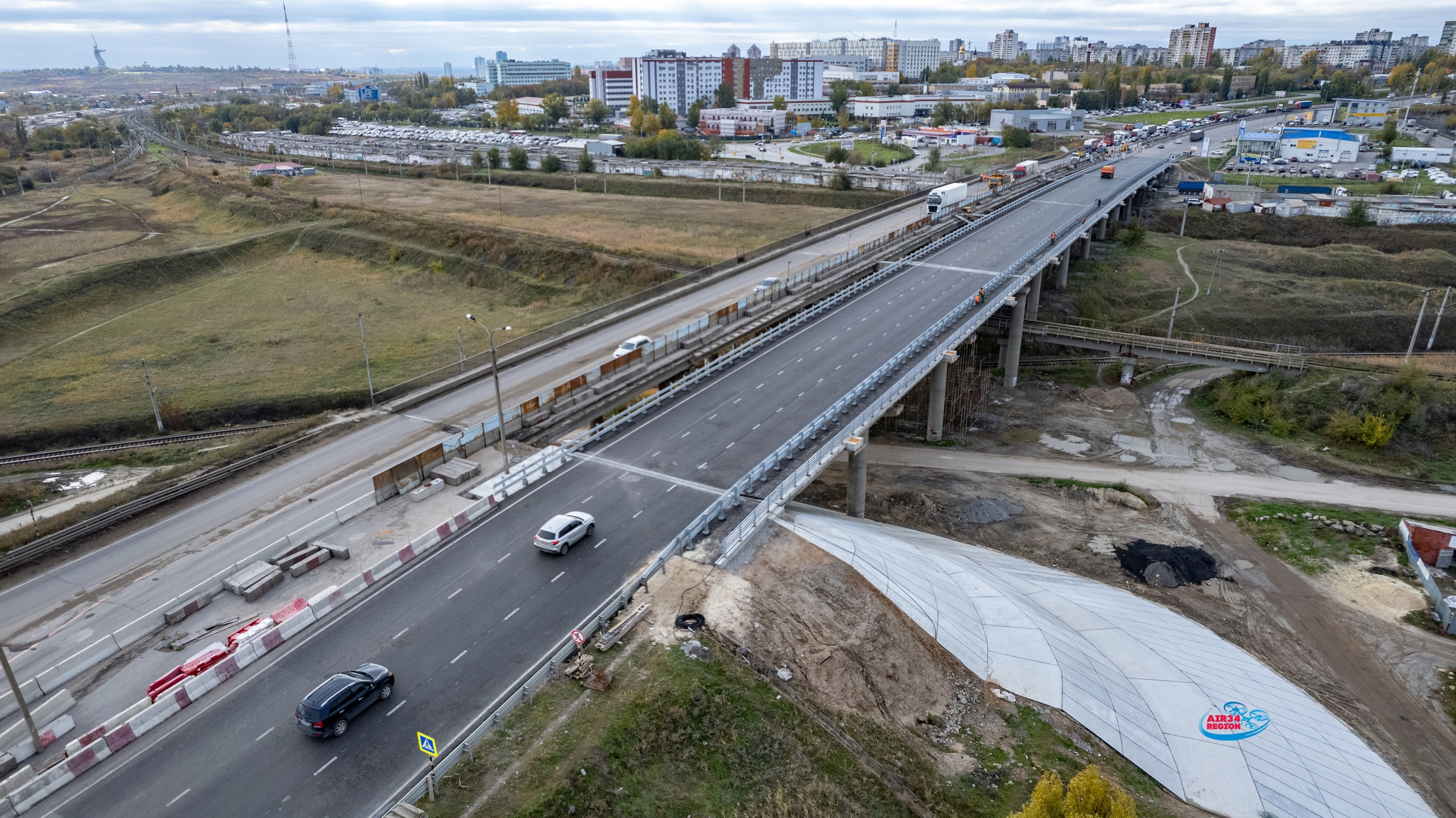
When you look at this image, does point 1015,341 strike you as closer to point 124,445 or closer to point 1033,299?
point 1033,299

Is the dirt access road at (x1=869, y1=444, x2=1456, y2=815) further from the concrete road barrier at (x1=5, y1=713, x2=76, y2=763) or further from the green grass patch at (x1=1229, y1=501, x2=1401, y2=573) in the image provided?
the concrete road barrier at (x1=5, y1=713, x2=76, y2=763)

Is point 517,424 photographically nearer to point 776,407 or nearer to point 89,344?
point 776,407

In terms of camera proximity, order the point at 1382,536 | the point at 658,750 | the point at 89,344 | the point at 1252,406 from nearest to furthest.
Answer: the point at 658,750 → the point at 1382,536 → the point at 1252,406 → the point at 89,344

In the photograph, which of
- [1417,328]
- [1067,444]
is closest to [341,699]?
[1067,444]

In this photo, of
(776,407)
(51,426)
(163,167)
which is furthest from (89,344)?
(163,167)

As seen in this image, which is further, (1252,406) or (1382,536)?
(1252,406)

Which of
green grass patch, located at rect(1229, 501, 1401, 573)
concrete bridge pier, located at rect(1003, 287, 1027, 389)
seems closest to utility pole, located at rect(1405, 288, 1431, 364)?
green grass patch, located at rect(1229, 501, 1401, 573)
